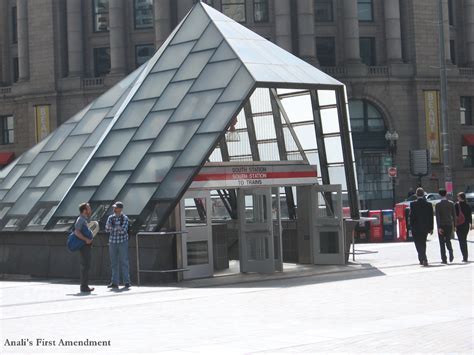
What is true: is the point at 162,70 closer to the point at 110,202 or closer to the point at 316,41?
the point at 110,202

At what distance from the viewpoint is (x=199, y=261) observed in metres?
20.6

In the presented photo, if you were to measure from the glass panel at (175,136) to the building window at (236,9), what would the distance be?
153 feet

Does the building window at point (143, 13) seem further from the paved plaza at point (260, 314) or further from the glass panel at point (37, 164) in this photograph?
the paved plaza at point (260, 314)

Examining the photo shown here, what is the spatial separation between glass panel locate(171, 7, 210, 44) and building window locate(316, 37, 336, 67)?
45.3m

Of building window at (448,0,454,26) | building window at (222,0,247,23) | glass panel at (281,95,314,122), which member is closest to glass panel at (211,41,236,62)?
glass panel at (281,95,314,122)

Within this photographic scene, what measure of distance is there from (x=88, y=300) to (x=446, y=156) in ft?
82.1

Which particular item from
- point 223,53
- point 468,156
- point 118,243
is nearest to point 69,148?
point 223,53

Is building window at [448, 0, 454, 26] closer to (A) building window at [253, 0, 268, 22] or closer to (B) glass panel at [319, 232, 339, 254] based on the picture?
(A) building window at [253, 0, 268, 22]

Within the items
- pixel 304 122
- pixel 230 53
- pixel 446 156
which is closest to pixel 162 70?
pixel 230 53

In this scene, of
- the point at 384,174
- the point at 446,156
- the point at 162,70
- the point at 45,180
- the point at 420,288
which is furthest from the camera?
the point at 384,174

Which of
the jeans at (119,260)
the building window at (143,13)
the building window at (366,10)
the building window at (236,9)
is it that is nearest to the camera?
the jeans at (119,260)

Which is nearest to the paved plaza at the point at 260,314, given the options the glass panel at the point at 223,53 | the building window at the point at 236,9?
the glass panel at the point at 223,53

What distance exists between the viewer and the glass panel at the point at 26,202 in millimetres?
23391

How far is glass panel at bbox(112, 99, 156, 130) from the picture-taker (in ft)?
70.9
